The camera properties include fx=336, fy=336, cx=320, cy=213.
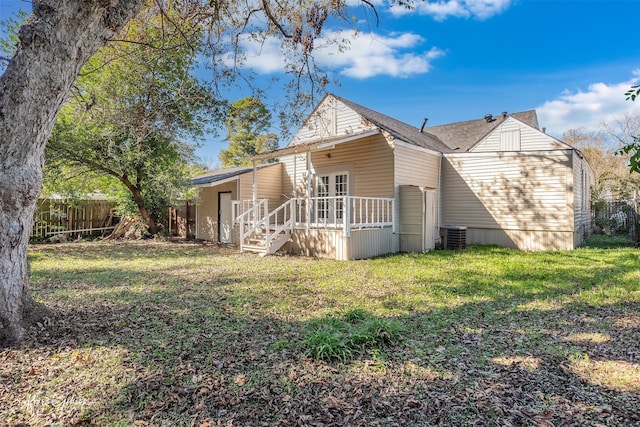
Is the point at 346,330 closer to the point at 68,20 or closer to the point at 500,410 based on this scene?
the point at 500,410

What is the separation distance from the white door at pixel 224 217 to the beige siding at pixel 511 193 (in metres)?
8.83

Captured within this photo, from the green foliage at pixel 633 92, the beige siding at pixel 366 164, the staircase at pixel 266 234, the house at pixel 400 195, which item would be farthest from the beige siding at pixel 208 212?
the green foliage at pixel 633 92

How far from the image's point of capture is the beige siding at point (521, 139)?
14.8 metres

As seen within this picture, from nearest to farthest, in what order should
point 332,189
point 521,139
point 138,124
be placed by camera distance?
point 138,124 < point 332,189 < point 521,139

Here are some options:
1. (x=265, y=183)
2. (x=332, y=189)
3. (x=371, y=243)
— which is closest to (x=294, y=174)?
(x=265, y=183)

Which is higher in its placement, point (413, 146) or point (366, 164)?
point (413, 146)

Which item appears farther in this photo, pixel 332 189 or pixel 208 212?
pixel 208 212

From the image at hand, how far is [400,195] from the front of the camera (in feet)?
35.3

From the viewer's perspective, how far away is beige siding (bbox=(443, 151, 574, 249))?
1050cm

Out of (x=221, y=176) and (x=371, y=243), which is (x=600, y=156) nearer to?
(x=371, y=243)

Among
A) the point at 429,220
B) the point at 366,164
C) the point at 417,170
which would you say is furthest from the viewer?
the point at 417,170

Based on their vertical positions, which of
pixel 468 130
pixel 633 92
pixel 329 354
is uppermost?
pixel 468 130

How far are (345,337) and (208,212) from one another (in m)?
13.1

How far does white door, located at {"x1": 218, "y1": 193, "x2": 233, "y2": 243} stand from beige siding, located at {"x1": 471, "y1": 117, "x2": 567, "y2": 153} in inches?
460
